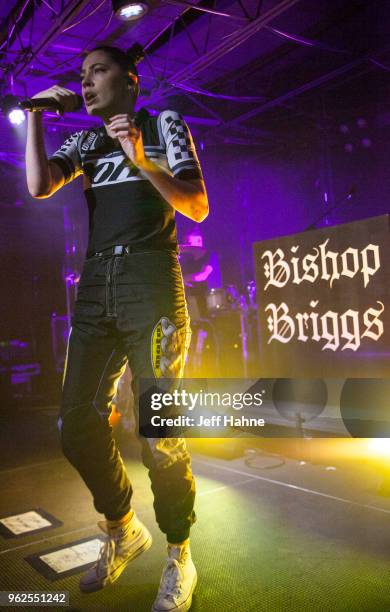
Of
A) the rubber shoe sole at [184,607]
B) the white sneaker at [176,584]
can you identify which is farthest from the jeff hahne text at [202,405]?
the rubber shoe sole at [184,607]

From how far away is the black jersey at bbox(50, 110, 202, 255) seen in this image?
1.73 m

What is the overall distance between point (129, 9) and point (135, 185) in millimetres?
4558

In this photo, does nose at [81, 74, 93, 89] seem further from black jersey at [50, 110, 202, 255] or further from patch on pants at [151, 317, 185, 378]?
patch on pants at [151, 317, 185, 378]

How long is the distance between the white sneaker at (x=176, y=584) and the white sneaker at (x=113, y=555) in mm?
215

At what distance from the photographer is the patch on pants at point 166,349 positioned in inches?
65.0

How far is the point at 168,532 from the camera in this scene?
171 centimetres

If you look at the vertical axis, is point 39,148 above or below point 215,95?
below

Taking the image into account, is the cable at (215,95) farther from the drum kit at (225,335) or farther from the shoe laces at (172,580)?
the shoe laces at (172,580)

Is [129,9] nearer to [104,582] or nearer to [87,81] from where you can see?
[87,81]

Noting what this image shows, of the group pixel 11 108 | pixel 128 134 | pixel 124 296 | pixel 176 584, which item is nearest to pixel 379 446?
pixel 176 584

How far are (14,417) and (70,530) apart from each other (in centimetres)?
406

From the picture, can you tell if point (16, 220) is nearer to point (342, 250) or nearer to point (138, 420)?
point (342, 250)

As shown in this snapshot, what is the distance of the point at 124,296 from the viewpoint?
1699 millimetres

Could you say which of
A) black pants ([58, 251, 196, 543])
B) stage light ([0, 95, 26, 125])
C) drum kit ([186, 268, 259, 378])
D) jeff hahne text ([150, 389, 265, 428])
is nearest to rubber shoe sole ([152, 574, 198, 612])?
black pants ([58, 251, 196, 543])
